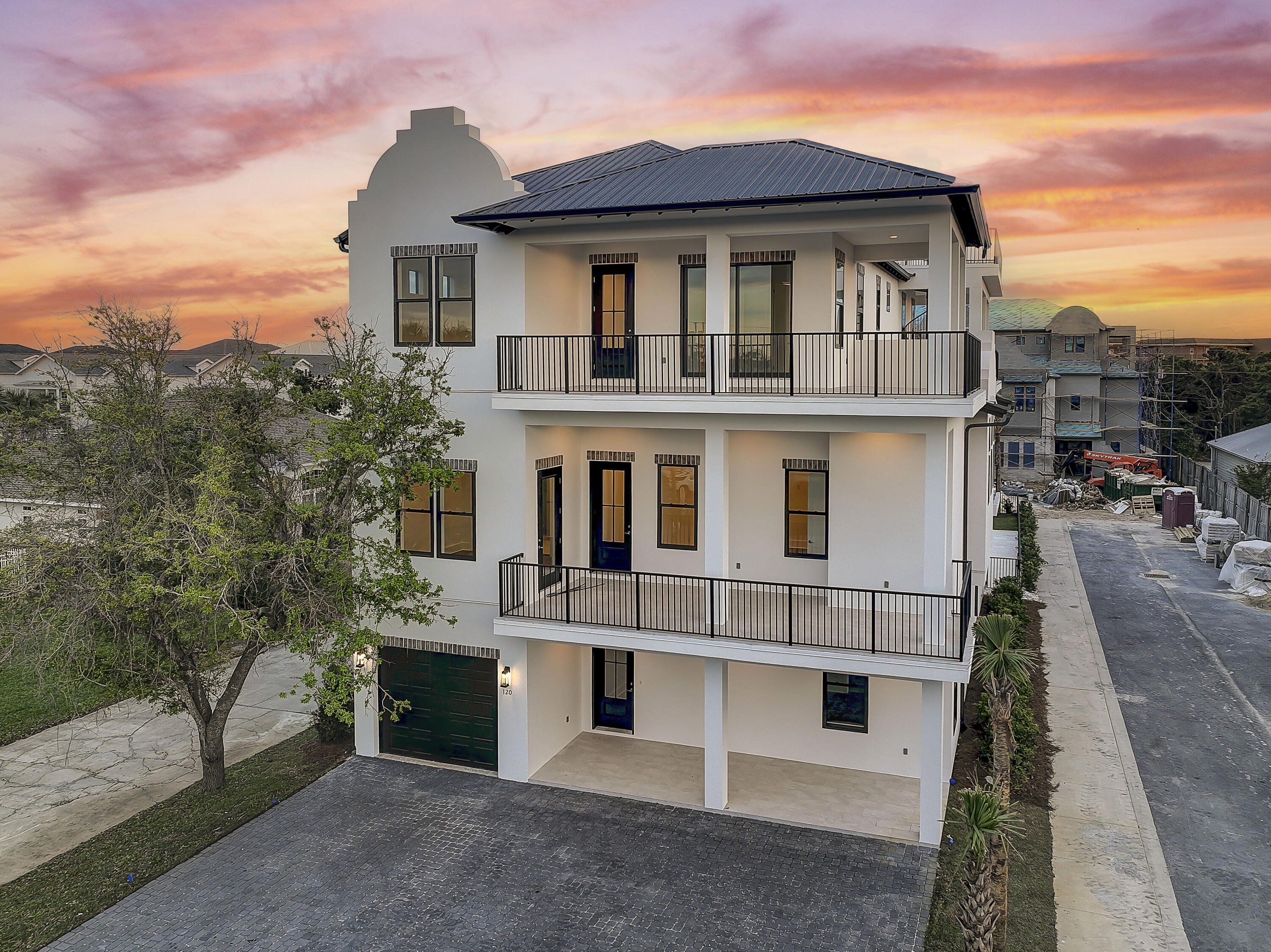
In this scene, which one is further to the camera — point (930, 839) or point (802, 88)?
point (802, 88)

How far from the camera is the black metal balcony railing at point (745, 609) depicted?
12680 mm

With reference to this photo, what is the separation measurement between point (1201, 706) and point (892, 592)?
35.1ft

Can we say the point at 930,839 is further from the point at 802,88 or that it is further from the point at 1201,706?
the point at 802,88

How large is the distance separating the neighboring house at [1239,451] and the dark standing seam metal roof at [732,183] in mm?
31711

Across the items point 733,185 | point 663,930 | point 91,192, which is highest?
point 91,192

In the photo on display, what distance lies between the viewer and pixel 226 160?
20.9 metres

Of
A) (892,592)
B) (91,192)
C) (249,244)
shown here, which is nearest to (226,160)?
(249,244)

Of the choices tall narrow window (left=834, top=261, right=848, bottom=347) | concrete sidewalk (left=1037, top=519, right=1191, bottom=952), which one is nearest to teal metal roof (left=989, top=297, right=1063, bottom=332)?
concrete sidewalk (left=1037, top=519, right=1191, bottom=952)

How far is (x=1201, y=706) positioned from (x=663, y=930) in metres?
13.8

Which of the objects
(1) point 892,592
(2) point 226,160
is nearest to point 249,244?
(2) point 226,160

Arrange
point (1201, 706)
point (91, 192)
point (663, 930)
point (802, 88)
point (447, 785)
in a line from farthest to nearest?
point (91, 192)
point (802, 88)
point (1201, 706)
point (447, 785)
point (663, 930)

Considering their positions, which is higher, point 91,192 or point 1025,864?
point 91,192

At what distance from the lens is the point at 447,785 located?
1470cm

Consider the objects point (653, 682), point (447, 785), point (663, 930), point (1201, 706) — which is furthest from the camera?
point (1201, 706)
